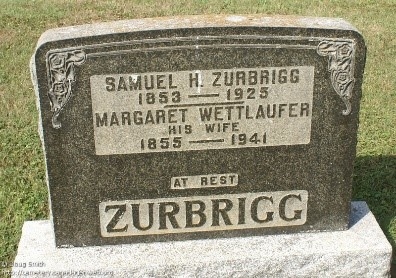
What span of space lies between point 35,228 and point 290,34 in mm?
1765

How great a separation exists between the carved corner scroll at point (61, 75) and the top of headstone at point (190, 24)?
0.28 feet

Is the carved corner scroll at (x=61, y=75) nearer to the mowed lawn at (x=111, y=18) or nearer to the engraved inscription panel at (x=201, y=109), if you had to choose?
the engraved inscription panel at (x=201, y=109)

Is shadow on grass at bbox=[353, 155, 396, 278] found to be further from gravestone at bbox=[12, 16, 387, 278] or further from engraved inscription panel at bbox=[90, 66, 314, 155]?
engraved inscription panel at bbox=[90, 66, 314, 155]

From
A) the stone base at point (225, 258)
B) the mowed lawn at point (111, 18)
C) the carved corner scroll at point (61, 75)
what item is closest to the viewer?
the carved corner scroll at point (61, 75)

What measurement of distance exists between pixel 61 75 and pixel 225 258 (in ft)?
4.11

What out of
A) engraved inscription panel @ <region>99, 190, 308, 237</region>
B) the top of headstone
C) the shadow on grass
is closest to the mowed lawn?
the shadow on grass

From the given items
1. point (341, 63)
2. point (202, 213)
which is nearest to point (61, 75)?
point (202, 213)

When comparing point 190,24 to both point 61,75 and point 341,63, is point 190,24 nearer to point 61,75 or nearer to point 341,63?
point 61,75

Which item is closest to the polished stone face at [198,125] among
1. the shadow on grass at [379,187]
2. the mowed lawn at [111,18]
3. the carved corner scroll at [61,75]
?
the carved corner scroll at [61,75]

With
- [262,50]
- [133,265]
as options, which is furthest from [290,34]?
[133,265]

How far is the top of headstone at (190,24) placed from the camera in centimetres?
315

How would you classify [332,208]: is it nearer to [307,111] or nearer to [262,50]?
[307,111]

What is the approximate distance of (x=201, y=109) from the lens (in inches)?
130

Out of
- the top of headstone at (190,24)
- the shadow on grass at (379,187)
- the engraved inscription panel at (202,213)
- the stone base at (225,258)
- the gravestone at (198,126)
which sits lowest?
A: the shadow on grass at (379,187)
